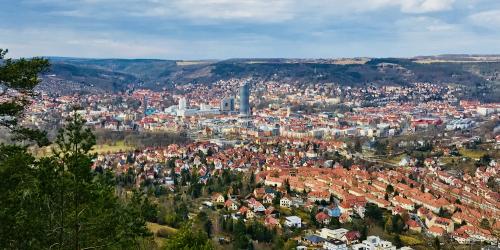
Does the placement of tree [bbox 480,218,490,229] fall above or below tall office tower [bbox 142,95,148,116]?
above

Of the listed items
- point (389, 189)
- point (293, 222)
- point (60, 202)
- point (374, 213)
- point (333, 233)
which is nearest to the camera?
point (60, 202)

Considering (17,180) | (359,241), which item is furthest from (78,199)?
(359,241)

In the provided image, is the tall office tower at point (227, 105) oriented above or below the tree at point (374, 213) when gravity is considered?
below

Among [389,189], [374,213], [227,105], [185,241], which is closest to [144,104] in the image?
[227,105]

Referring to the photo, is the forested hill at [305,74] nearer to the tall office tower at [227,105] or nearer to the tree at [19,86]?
the tall office tower at [227,105]

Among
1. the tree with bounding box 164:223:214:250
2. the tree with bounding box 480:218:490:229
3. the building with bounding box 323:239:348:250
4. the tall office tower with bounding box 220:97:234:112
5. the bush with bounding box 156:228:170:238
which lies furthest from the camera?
the tall office tower with bounding box 220:97:234:112

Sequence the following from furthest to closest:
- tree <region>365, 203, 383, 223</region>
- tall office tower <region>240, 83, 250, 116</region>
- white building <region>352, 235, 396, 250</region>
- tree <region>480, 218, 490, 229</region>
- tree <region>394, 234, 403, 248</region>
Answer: tall office tower <region>240, 83, 250, 116</region>, tree <region>365, 203, 383, 223</region>, tree <region>480, 218, 490, 229</region>, tree <region>394, 234, 403, 248</region>, white building <region>352, 235, 396, 250</region>

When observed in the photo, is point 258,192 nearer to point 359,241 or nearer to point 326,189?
point 326,189

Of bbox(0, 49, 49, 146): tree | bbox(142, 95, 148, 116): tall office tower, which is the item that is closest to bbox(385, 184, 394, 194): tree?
bbox(0, 49, 49, 146): tree

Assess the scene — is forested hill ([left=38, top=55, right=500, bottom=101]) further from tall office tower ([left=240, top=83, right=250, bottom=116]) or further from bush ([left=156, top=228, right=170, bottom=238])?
bush ([left=156, top=228, right=170, bottom=238])

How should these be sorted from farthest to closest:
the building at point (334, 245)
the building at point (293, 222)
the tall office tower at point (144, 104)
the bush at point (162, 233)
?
the tall office tower at point (144, 104)
the building at point (293, 222)
the building at point (334, 245)
the bush at point (162, 233)

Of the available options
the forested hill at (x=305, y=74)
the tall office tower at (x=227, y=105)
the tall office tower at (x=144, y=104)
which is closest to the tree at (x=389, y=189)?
the tall office tower at (x=144, y=104)

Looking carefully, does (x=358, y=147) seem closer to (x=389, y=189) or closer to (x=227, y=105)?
(x=389, y=189)
